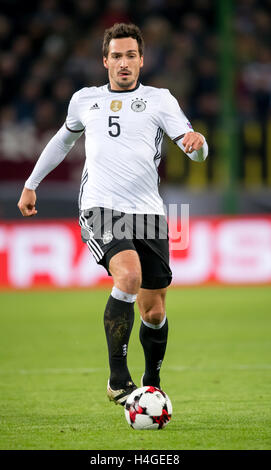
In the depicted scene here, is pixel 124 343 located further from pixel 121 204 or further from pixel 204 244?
pixel 204 244

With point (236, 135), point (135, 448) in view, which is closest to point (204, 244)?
point (236, 135)

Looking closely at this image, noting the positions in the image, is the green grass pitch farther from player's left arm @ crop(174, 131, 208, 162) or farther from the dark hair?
the dark hair

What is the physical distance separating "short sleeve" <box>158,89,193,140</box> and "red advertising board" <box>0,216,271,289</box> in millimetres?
7947

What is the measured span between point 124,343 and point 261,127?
9.67 meters

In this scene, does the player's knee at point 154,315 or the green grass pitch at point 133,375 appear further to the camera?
the player's knee at point 154,315

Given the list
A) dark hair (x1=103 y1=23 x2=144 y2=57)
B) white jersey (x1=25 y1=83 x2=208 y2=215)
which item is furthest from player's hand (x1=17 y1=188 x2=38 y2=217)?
dark hair (x1=103 y1=23 x2=144 y2=57)

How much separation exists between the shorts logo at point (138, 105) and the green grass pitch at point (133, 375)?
1.69 metres

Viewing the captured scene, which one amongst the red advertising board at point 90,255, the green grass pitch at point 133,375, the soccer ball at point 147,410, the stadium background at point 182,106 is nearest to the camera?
the green grass pitch at point 133,375

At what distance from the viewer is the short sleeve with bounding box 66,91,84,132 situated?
5.17 m

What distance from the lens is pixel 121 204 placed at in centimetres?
488

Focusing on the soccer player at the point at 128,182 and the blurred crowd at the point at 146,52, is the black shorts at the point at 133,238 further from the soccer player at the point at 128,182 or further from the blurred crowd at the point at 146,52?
the blurred crowd at the point at 146,52

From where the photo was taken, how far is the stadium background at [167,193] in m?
A: 7.76

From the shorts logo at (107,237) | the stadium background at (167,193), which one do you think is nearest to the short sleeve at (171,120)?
the shorts logo at (107,237)

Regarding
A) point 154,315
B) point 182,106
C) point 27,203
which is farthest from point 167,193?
point 154,315
